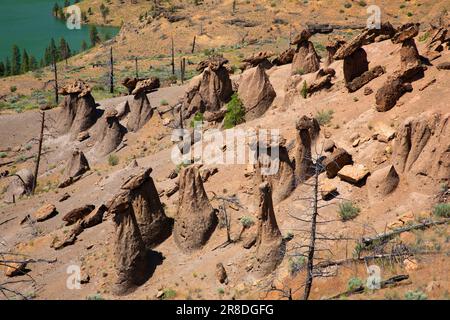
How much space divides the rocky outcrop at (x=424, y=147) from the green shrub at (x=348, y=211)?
2.86 m

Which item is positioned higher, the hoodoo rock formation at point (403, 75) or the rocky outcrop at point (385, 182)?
the hoodoo rock formation at point (403, 75)

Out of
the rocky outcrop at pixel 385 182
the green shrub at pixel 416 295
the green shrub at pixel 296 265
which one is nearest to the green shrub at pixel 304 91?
the rocky outcrop at pixel 385 182

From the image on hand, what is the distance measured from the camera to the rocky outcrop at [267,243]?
67.1ft

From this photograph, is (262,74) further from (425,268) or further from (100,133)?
(425,268)

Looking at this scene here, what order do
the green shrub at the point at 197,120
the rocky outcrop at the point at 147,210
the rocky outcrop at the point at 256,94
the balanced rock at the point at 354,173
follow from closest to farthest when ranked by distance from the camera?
1. the balanced rock at the point at 354,173
2. the rocky outcrop at the point at 147,210
3. the rocky outcrop at the point at 256,94
4. the green shrub at the point at 197,120

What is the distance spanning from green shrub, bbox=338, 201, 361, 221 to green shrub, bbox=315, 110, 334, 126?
7.62m

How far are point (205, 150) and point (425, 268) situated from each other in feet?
59.4

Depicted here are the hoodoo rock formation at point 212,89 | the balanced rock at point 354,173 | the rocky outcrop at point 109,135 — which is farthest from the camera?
the rocky outcrop at point 109,135

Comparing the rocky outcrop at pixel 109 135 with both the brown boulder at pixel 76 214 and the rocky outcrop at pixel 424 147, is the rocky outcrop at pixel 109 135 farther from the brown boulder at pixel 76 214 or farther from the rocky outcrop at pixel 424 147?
the rocky outcrop at pixel 424 147

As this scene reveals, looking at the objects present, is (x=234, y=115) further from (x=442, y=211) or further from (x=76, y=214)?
(x=442, y=211)

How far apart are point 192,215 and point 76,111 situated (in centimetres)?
2773

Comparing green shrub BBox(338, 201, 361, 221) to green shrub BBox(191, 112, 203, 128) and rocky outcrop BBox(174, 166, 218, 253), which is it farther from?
green shrub BBox(191, 112, 203, 128)

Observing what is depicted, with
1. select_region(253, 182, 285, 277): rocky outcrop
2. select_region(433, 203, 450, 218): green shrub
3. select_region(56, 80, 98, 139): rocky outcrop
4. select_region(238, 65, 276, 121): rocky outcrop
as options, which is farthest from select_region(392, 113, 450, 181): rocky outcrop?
select_region(56, 80, 98, 139): rocky outcrop

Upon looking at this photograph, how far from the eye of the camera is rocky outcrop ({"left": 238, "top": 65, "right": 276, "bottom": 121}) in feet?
125
